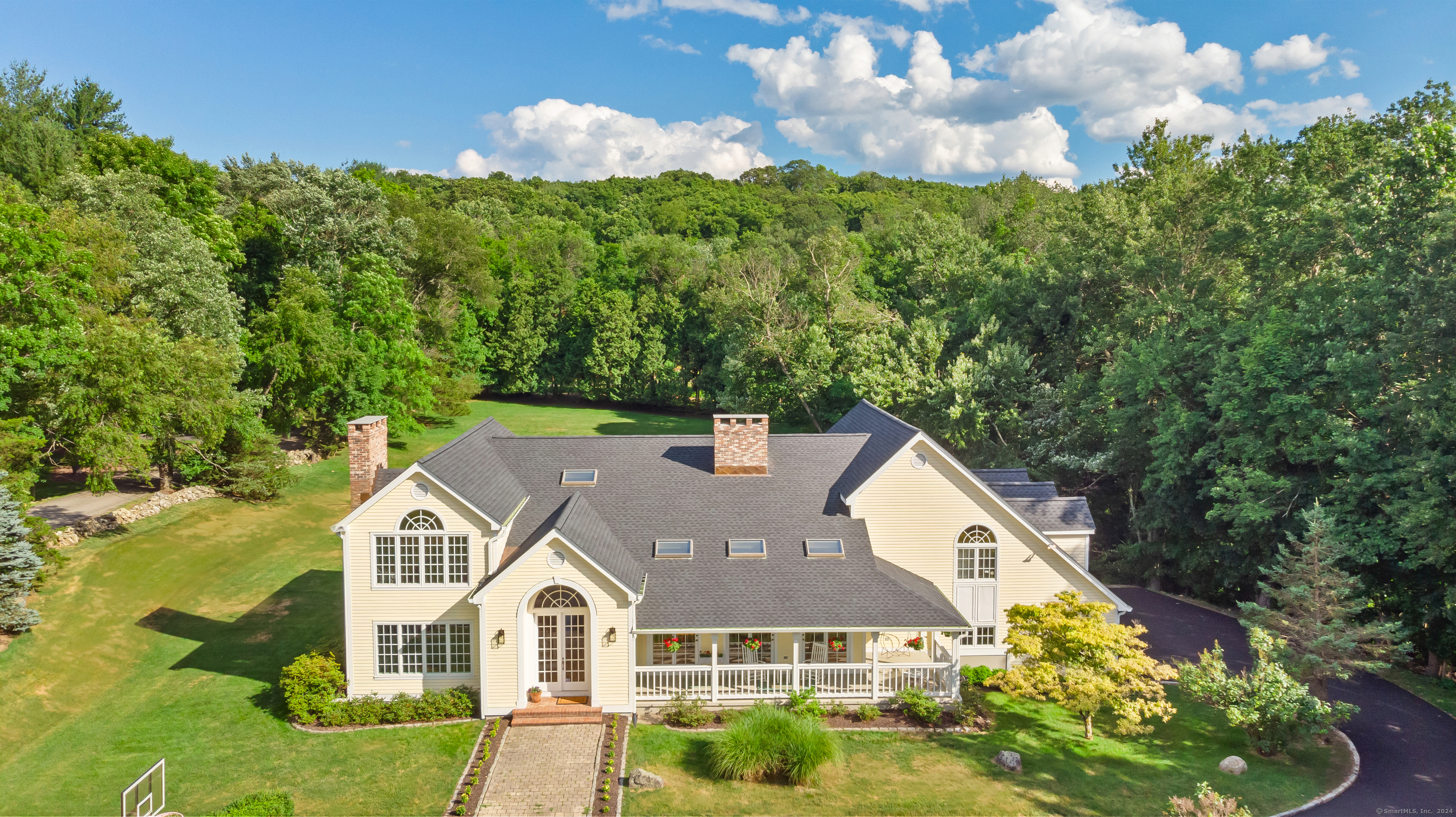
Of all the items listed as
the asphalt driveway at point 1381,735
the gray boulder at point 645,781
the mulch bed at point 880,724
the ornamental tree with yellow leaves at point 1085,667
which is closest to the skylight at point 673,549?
the mulch bed at point 880,724

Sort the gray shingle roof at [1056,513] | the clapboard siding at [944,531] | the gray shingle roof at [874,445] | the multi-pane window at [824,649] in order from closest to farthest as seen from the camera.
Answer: the multi-pane window at [824,649] < the clapboard siding at [944,531] < the gray shingle roof at [874,445] < the gray shingle roof at [1056,513]

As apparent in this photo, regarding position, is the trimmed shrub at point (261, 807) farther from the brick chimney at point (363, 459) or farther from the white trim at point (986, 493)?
the white trim at point (986, 493)

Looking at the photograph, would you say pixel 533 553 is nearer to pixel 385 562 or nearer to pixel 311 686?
pixel 385 562

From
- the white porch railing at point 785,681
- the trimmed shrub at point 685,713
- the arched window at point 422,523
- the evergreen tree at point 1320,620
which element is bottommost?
the trimmed shrub at point 685,713

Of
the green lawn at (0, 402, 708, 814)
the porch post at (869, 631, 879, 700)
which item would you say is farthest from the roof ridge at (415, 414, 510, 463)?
the porch post at (869, 631, 879, 700)

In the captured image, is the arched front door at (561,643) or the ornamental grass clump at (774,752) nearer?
the ornamental grass clump at (774,752)

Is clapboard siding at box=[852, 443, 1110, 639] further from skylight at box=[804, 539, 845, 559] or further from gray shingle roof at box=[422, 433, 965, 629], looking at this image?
skylight at box=[804, 539, 845, 559]

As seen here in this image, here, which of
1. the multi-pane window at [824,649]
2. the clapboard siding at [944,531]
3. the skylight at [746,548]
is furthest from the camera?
the clapboard siding at [944,531]
